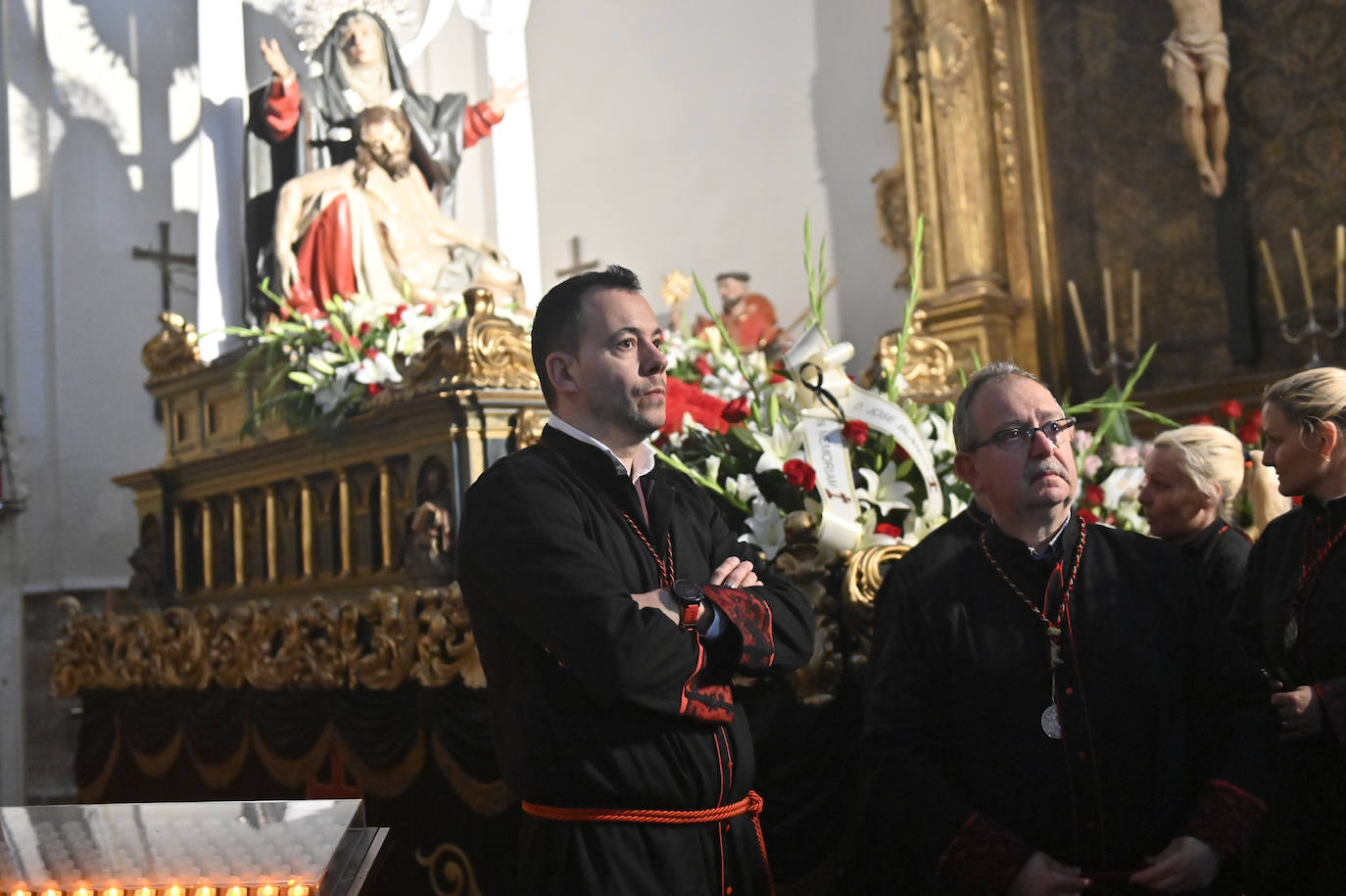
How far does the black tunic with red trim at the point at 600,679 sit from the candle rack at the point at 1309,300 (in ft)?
16.5

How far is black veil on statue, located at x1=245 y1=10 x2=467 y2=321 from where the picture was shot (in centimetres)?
713

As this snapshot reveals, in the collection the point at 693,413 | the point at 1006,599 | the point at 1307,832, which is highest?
the point at 693,413

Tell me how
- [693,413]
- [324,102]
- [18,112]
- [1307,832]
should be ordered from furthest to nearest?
[18,112] → [324,102] → [693,413] → [1307,832]

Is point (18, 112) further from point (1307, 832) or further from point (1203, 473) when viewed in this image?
point (1307, 832)

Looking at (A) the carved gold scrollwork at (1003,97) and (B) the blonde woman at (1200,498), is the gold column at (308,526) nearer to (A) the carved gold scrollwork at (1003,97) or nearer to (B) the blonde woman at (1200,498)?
(B) the blonde woman at (1200,498)

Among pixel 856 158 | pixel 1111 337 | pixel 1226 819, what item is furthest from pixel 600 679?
pixel 856 158

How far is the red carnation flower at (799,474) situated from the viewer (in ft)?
10.7

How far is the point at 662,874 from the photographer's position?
2.06 m

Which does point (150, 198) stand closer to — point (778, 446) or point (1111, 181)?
point (1111, 181)

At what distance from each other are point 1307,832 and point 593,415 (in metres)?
1.46

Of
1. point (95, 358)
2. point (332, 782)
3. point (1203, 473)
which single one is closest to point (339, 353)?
point (332, 782)

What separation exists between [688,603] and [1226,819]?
2.70 feet

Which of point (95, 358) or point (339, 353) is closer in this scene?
point (339, 353)

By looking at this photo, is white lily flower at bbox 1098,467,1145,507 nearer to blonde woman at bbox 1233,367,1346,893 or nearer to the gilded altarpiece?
blonde woman at bbox 1233,367,1346,893
